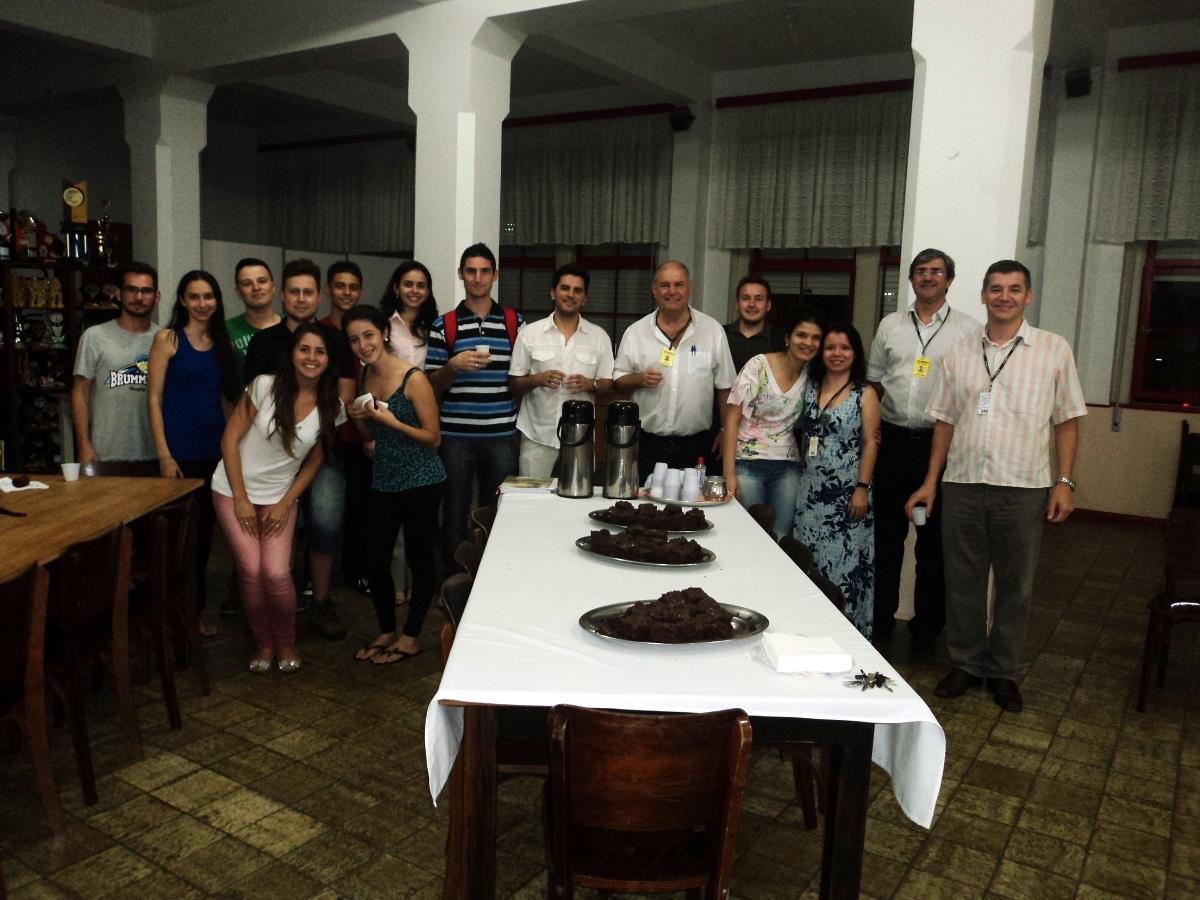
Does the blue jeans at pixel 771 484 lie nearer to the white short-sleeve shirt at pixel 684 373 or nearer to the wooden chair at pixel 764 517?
the white short-sleeve shirt at pixel 684 373

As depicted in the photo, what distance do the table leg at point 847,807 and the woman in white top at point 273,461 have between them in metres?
2.33

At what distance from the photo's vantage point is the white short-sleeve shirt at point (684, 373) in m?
4.01

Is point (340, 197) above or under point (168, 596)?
above

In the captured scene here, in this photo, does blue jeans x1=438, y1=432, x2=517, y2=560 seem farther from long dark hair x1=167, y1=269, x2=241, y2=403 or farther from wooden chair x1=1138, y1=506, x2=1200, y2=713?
wooden chair x1=1138, y1=506, x2=1200, y2=713

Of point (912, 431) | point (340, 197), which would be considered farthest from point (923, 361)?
point (340, 197)

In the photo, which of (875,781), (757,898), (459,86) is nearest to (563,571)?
(757,898)

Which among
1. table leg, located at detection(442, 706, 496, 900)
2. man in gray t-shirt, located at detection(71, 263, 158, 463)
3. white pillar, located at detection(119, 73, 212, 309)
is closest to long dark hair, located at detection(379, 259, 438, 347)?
man in gray t-shirt, located at detection(71, 263, 158, 463)

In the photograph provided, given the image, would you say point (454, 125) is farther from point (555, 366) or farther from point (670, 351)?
point (670, 351)

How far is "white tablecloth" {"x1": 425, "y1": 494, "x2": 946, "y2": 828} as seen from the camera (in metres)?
1.61

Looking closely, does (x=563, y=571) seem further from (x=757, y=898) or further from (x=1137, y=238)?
(x=1137, y=238)

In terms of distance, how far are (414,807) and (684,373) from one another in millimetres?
2114

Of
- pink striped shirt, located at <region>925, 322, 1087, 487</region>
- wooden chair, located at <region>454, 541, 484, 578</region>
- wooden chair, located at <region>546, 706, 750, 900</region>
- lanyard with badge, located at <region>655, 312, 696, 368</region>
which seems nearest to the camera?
wooden chair, located at <region>546, 706, 750, 900</region>

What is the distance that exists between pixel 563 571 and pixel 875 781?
1.25m

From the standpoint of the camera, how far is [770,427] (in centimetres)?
368
